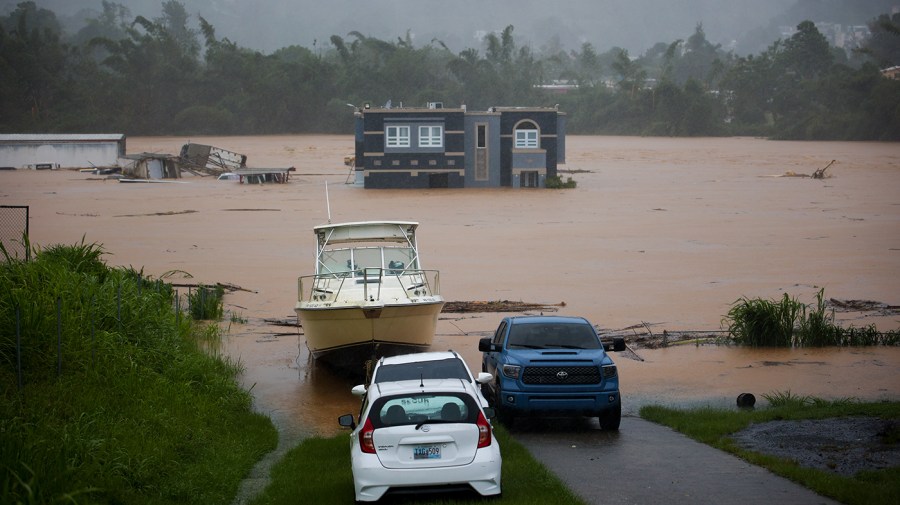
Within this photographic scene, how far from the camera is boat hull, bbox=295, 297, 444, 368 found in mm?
19516

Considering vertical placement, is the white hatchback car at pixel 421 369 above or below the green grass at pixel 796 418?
above

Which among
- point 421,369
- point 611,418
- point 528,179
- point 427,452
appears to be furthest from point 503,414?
point 528,179

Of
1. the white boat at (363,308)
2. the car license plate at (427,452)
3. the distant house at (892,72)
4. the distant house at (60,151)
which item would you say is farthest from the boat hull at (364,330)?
the distant house at (892,72)

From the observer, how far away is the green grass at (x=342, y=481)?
11461mm

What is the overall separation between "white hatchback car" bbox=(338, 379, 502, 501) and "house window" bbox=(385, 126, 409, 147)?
57.0 meters

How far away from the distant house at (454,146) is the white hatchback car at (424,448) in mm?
56365

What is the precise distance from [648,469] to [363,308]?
288 inches

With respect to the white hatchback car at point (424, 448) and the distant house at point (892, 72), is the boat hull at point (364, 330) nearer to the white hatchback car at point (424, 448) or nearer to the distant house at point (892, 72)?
the white hatchback car at point (424, 448)

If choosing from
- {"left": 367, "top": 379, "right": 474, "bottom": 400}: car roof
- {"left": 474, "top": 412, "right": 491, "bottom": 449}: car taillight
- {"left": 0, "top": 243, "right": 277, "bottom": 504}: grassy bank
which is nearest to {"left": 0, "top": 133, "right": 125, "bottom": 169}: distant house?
{"left": 0, "top": 243, "right": 277, "bottom": 504}: grassy bank

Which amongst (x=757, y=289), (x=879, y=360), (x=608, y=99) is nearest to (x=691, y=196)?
(x=757, y=289)

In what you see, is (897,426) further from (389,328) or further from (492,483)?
(389,328)

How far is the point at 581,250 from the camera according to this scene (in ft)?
141

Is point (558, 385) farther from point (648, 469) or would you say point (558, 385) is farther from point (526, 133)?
point (526, 133)

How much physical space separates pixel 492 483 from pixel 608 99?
14525 centimetres
